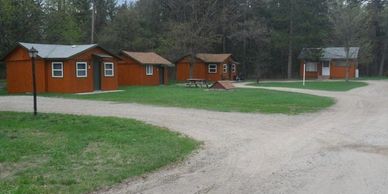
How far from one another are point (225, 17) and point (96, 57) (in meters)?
24.2

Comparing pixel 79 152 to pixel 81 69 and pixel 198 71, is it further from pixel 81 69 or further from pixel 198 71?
pixel 198 71

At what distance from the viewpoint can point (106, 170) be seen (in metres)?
7.75

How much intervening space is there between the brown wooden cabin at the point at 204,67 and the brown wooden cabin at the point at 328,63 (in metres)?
11.2

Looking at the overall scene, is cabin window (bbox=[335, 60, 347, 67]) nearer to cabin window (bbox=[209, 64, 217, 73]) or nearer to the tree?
the tree

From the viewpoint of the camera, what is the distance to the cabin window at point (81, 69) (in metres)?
31.0

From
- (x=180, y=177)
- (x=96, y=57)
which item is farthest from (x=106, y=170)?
(x=96, y=57)

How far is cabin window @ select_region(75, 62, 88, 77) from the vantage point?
102ft

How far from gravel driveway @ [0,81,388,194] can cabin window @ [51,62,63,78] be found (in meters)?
15.4

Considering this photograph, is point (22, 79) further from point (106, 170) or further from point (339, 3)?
point (339, 3)

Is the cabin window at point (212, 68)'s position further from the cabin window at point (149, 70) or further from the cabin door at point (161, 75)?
the cabin window at point (149, 70)

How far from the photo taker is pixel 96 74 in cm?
3303

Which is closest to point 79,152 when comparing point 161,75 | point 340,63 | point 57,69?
point 57,69

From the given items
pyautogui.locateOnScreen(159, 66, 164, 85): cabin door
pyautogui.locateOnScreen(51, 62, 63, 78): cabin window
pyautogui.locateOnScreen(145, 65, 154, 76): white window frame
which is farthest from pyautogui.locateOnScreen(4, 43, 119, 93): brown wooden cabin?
pyautogui.locateOnScreen(159, 66, 164, 85): cabin door

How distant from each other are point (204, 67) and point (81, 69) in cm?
2167
